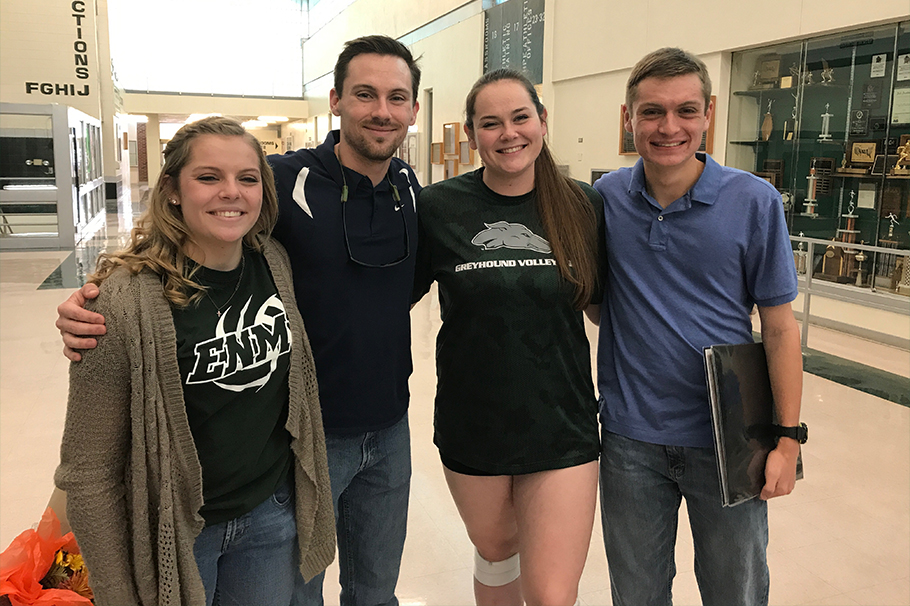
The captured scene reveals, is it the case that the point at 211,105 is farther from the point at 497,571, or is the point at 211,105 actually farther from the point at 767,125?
the point at 497,571

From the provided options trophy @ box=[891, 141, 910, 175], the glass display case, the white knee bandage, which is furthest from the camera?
the glass display case

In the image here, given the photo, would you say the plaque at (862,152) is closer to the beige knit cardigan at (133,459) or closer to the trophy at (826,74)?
the trophy at (826,74)

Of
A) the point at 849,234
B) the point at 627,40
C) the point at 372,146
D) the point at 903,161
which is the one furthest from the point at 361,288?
the point at 627,40

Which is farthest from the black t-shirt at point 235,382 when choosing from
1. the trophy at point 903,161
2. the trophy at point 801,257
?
the trophy at point 801,257

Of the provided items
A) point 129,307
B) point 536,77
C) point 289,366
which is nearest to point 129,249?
point 129,307

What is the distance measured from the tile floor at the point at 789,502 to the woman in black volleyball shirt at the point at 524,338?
3.27ft

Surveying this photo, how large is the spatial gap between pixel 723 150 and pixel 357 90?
7736 millimetres

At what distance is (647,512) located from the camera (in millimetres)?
1948

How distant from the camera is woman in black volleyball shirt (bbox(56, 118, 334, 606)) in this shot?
148cm

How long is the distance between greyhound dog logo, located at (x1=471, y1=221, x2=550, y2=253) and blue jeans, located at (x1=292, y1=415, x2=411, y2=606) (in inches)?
24.8

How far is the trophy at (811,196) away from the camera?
789cm

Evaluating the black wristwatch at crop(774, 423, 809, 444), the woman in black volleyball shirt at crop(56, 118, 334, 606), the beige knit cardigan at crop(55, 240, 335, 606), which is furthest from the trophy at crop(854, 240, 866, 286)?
the beige knit cardigan at crop(55, 240, 335, 606)

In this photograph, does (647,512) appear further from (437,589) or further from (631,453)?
(437,589)

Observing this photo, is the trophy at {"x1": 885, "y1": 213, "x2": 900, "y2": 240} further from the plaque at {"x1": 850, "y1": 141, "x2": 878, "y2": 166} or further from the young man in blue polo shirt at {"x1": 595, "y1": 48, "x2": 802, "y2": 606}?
the young man in blue polo shirt at {"x1": 595, "y1": 48, "x2": 802, "y2": 606}
